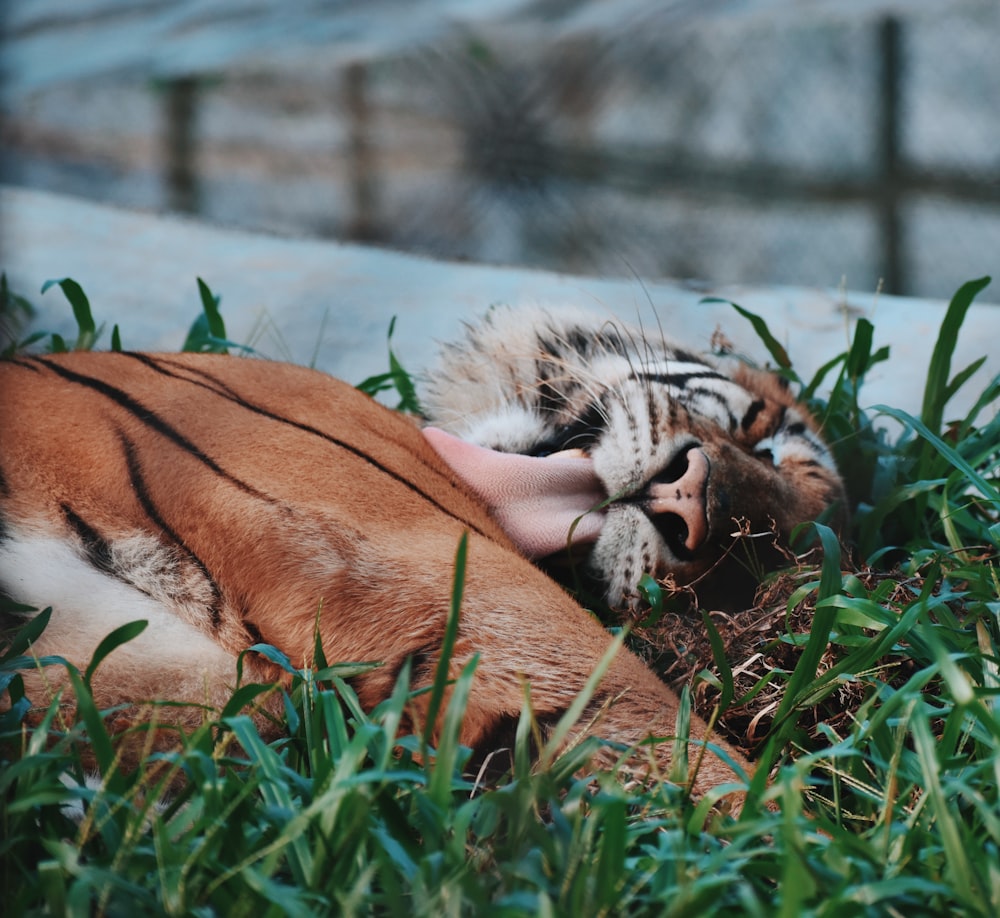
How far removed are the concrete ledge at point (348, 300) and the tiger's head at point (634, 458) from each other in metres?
0.37

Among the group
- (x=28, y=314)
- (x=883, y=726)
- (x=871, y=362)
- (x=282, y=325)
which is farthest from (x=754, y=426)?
(x=28, y=314)

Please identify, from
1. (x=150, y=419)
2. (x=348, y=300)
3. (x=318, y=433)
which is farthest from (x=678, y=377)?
(x=348, y=300)

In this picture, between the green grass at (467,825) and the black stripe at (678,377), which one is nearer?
the green grass at (467,825)

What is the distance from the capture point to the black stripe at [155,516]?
84 centimetres

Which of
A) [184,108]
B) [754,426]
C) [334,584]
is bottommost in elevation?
[334,584]

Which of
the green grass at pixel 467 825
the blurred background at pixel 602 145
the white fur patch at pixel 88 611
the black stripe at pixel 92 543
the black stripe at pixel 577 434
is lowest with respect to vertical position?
the green grass at pixel 467 825

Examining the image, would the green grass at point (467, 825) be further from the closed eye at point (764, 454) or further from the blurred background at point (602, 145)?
the blurred background at point (602, 145)

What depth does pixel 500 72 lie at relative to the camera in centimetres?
356

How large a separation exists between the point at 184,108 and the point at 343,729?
3.36 m

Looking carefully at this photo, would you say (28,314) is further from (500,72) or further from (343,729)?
(500,72)

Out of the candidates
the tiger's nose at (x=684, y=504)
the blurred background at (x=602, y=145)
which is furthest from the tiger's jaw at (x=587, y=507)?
the blurred background at (x=602, y=145)

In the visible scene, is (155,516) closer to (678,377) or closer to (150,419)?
(150,419)

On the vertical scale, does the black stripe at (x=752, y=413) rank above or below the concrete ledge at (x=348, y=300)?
below

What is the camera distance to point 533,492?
1.09 meters
